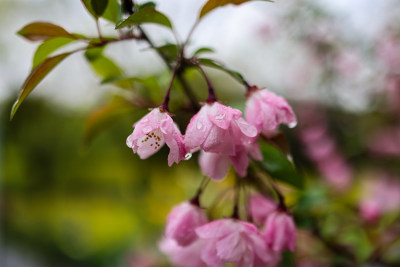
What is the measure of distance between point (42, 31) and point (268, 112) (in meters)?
0.31

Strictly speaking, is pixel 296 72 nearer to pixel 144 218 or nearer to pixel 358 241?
pixel 144 218

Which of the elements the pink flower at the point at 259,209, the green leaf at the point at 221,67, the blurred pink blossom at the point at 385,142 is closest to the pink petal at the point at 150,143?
the green leaf at the point at 221,67

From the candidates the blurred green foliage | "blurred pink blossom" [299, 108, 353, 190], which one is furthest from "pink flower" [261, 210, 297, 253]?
the blurred green foliage

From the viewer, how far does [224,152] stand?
1.26 feet

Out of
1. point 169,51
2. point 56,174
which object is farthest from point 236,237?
point 56,174

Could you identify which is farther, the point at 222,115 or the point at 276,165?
the point at 276,165

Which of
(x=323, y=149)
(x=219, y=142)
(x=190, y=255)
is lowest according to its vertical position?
(x=323, y=149)

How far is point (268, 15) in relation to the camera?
1.84 meters

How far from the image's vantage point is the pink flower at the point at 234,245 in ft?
1.38

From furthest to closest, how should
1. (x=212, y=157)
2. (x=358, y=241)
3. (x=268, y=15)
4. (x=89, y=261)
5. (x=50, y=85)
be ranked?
(x=50, y=85) → (x=89, y=261) → (x=268, y=15) → (x=358, y=241) → (x=212, y=157)

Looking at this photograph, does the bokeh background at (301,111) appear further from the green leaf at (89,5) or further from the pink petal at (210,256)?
the pink petal at (210,256)

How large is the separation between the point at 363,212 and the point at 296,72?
4.35 feet

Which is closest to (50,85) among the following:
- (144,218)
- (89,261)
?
(89,261)

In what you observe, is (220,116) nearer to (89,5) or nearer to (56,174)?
(89,5)
